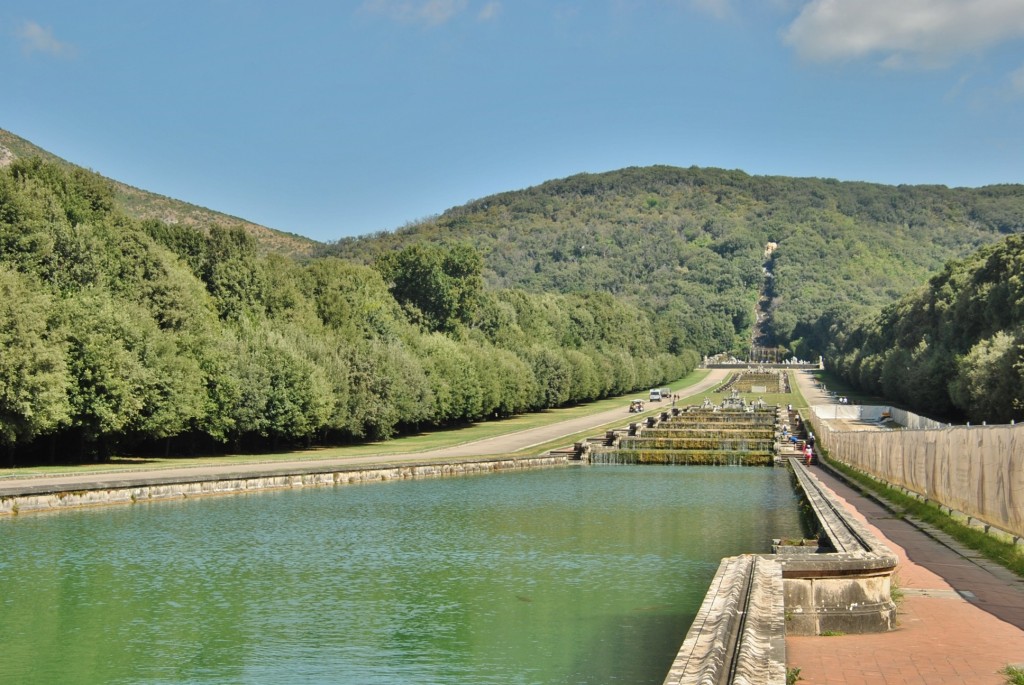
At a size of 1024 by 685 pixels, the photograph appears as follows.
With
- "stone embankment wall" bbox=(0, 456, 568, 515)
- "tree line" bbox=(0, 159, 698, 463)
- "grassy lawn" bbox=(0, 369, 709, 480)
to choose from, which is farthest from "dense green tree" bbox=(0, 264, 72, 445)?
"stone embankment wall" bbox=(0, 456, 568, 515)

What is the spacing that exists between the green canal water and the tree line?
894 centimetres

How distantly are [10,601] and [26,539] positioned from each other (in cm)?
690

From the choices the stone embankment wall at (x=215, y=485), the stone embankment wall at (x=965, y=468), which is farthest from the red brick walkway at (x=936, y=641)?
the stone embankment wall at (x=215, y=485)

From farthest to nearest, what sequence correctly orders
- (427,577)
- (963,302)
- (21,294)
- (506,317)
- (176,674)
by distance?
(506,317), (963,302), (21,294), (427,577), (176,674)

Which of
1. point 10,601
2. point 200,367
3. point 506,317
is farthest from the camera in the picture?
point 506,317

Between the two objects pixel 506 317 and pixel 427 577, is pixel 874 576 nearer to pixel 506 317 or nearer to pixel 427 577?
pixel 427 577

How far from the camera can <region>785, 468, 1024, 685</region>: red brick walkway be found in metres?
10.2

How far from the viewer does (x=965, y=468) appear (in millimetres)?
23906

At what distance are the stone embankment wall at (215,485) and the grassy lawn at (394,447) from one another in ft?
15.5

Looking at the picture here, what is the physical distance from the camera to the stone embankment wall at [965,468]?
19.7 m

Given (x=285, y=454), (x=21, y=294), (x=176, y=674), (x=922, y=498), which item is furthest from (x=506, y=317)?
(x=176, y=674)

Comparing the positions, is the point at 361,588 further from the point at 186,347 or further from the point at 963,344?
the point at 963,344

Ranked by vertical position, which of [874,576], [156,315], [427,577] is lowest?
[427,577]

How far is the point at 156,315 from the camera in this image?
169 ft
